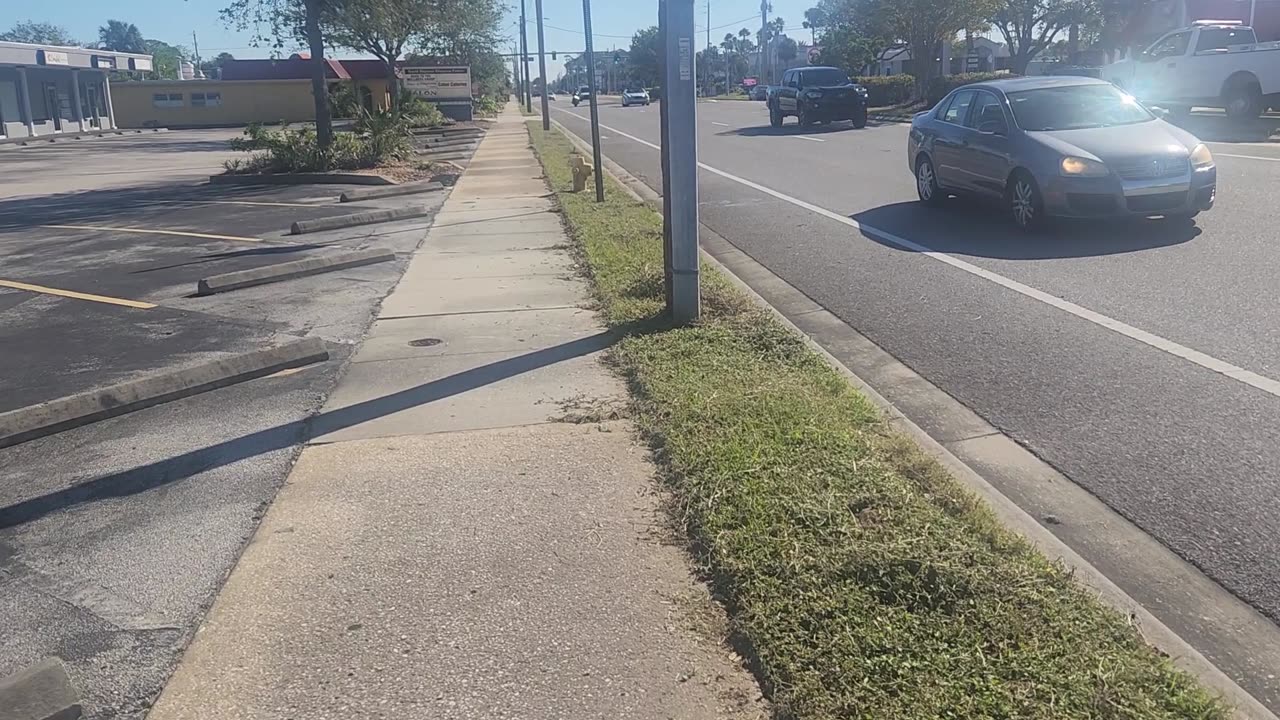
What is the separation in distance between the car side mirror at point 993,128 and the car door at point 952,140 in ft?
0.92

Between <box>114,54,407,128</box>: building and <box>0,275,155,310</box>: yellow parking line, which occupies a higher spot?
<box>114,54,407,128</box>: building

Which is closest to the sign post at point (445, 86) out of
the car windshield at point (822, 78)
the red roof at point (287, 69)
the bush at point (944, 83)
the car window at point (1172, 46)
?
the red roof at point (287, 69)

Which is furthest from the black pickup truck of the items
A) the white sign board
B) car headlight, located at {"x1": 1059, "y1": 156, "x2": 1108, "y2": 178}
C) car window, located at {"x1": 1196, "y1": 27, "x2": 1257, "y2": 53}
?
the white sign board

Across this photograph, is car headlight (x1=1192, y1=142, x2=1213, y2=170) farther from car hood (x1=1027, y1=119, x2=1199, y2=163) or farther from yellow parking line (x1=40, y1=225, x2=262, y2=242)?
yellow parking line (x1=40, y1=225, x2=262, y2=242)

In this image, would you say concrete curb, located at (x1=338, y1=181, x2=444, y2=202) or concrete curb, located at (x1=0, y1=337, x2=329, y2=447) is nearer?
concrete curb, located at (x1=0, y1=337, x2=329, y2=447)

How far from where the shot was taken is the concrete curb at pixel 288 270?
955 cm

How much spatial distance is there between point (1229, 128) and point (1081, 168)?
1576cm

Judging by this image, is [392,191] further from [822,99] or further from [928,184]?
[822,99]

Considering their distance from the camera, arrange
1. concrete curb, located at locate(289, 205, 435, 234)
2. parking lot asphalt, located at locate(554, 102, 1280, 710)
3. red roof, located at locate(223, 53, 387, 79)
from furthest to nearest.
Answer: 1. red roof, located at locate(223, 53, 387, 79)
2. concrete curb, located at locate(289, 205, 435, 234)
3. parking lot asphalt, located at locate(554, 102, 1280, 710)

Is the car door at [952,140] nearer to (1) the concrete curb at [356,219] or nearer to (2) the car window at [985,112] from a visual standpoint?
(2) the car window at [985,112]

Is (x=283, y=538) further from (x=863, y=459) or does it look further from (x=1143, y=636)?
(x=1143, y=636)

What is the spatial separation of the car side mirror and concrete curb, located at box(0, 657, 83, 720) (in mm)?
10302

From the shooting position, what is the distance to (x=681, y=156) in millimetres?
7059

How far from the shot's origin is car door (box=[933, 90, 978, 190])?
1197 centimetres
